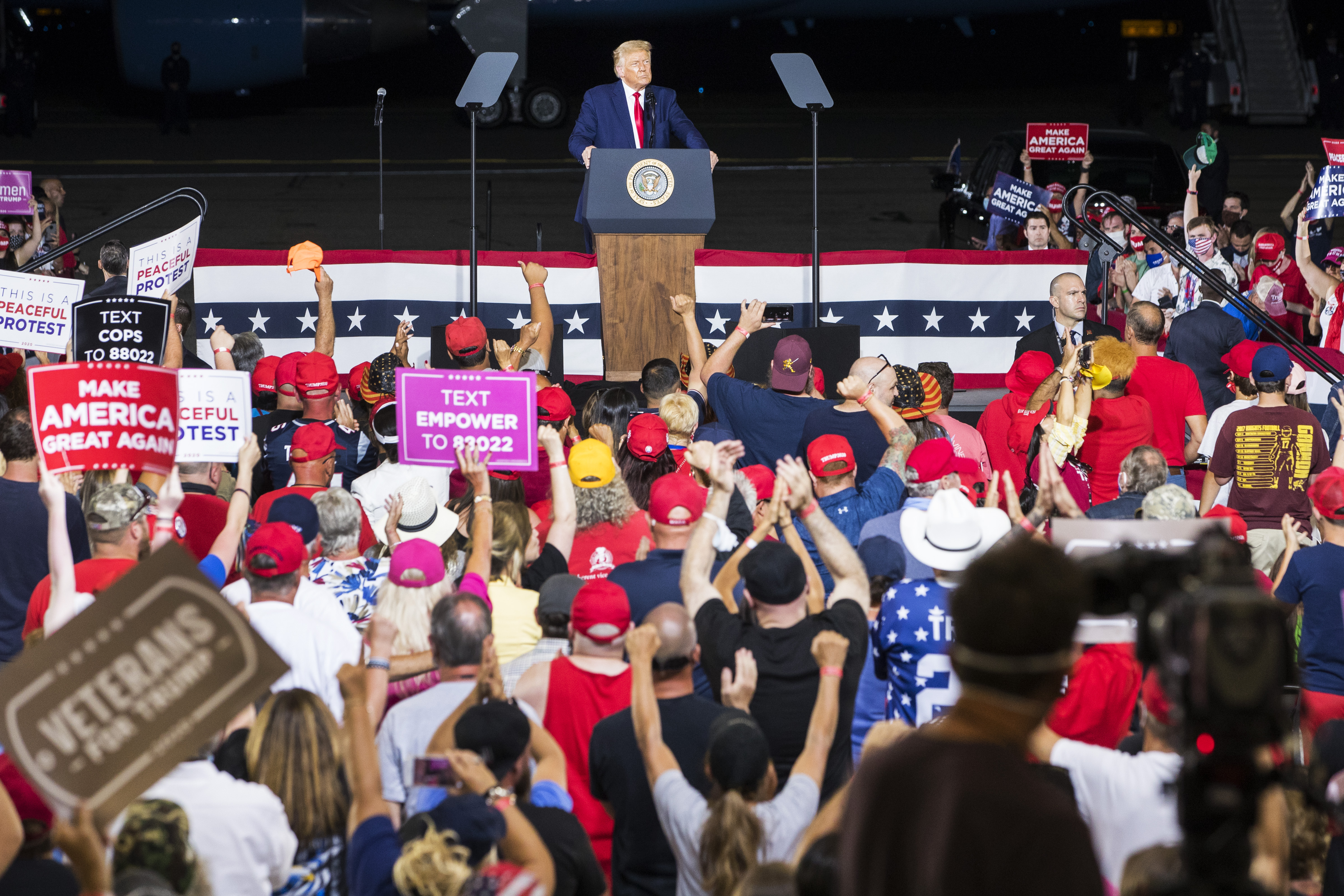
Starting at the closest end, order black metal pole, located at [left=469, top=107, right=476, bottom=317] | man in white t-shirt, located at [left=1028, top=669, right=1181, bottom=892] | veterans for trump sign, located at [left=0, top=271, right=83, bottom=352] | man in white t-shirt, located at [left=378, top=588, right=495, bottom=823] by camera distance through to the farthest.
→ 1. man in white t-shirt, located at [left=1028, top=669, right=1181, bottom=892]
2. man in white t-shirt, located at [left=378, top=588, right=495, bottom=823]
3. veterans for trump sign, located at [left=0, top=271, right=83, bottom=352]
4. black metal pole, located at [left=469, top=107, right=476, bottom=317]

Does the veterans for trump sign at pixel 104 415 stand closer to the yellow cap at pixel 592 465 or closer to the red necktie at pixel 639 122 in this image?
the yellow cap at pixel 592 465

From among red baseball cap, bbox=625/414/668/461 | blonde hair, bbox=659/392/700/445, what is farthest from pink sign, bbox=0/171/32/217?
red baseball cap, bbox=625/414/668/461

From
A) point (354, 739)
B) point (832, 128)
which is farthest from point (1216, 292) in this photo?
point (832, 128)

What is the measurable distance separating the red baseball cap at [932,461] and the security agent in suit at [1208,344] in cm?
430

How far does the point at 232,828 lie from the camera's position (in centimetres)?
380

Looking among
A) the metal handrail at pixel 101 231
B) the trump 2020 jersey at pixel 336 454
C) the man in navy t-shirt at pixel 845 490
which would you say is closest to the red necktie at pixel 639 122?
the trump 2020 jersey at pixel 336 454

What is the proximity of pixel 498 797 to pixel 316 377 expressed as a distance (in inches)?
176

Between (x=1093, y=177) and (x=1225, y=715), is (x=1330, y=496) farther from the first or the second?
(x=1093, y=177)

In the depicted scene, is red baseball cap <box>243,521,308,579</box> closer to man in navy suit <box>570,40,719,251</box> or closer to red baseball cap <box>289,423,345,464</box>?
red baseball cap <box>289,423,345,464</box>

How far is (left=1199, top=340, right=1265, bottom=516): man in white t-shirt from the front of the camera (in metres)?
7.96

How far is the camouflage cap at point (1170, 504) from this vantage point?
5598mm

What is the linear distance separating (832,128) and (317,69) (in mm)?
10280

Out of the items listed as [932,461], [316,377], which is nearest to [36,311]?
[316,377]

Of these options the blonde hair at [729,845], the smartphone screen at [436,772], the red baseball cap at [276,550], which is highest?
the red baseball cap at [276,550]
